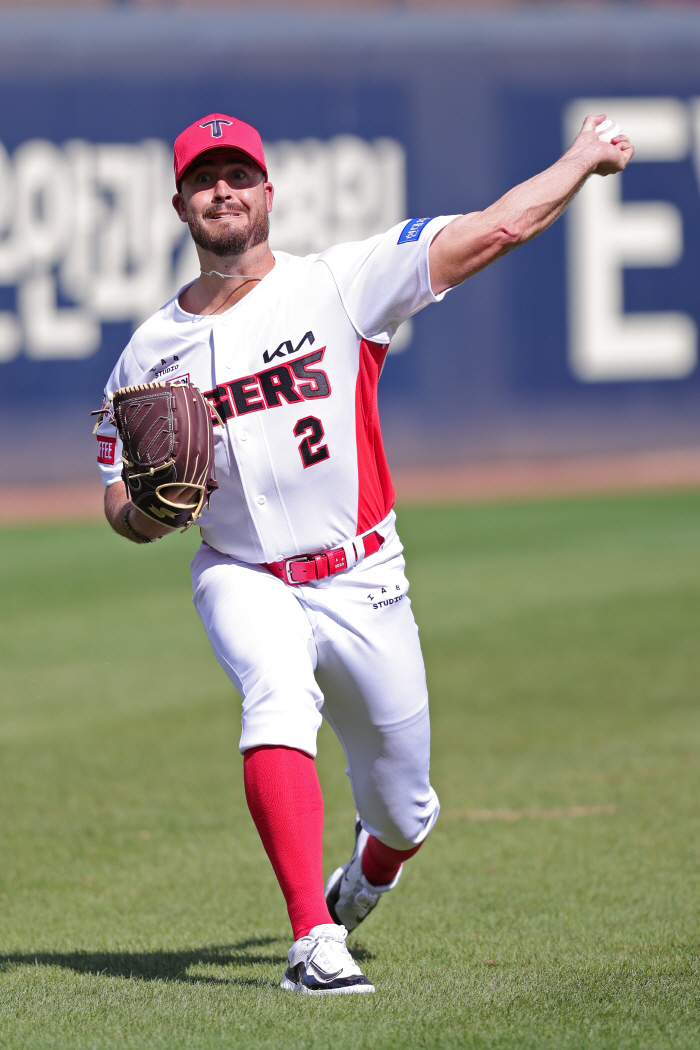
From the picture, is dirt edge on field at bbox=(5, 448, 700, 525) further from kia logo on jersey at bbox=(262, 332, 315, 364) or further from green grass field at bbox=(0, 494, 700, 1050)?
kia logo on jersey at bbox=(262, 332, 315, 364)

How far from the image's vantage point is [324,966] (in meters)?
3.08

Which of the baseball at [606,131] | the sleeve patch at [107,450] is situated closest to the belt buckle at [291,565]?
the sleeve patch at [107,450]

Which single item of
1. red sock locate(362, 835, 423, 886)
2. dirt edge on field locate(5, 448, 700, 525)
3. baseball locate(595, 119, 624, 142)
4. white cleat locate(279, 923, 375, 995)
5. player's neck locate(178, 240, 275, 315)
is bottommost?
dirt edge on field locate(5, 448, 700, 525)

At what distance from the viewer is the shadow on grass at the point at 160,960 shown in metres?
3.54

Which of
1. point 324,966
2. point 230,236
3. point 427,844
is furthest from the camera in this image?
point 427,844

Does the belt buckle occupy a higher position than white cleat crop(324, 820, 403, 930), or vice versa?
the belt buckle

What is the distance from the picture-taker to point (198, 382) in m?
3.65

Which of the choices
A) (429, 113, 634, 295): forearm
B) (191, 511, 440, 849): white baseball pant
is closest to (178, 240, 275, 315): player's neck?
(429, 113, 634, 295): forearm

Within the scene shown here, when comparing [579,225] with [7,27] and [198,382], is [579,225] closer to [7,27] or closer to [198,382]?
[7,27]

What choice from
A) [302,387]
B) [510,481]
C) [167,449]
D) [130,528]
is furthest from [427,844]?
[510,481]

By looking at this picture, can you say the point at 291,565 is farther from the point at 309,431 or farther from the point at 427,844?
the point at 427,844

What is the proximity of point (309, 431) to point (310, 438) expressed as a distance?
0.02 m

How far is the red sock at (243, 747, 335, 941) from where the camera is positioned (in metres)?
3.23

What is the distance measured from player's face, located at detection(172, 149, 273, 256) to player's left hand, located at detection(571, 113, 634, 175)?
0.86 metres
